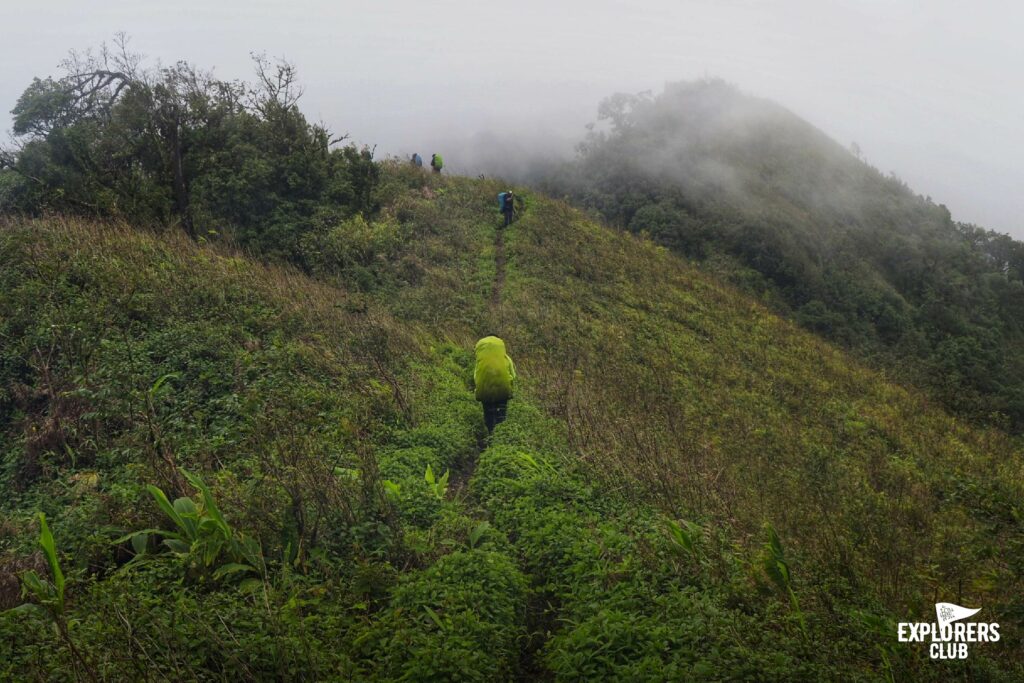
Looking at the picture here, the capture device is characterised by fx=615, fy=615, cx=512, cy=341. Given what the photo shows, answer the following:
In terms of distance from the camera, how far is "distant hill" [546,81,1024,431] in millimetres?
29312

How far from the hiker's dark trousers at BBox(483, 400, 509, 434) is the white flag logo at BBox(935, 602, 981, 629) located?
5.40 metres

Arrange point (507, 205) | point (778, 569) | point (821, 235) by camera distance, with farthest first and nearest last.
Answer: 1. point (821, 235)
2. point (507, 205)
3. point (778, 569)

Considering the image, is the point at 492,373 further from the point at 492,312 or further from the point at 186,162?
the point at 186,162

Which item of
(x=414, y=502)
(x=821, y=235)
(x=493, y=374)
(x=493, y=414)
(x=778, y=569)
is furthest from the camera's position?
(x=821, y=235)

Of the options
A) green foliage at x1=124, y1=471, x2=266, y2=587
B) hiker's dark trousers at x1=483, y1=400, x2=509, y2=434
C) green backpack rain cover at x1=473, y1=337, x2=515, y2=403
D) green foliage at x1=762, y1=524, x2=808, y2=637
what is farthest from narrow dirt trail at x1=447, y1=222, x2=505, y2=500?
green foliage at x1=762, y1=524, x2=808, y2=637

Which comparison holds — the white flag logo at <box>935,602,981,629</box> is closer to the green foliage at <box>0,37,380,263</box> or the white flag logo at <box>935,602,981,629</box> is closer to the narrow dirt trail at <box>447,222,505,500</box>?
the narrow dirt trail at <box>447,222,505,500</box>

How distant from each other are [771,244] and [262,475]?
112ft

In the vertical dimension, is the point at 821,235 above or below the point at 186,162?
above

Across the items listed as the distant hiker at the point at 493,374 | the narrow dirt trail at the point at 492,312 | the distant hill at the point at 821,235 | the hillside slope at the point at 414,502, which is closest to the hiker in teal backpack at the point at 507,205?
the narrow dirt trail at the point at 492,312

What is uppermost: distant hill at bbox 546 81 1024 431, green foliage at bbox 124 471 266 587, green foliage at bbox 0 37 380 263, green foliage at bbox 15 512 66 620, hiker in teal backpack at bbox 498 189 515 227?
distant hill at bbox 546 81 1024 431

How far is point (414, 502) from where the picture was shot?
6.29 meters

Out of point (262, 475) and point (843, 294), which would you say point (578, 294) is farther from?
point (843, 294)

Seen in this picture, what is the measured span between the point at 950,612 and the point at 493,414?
5602mm

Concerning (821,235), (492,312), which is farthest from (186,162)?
(821,235)
